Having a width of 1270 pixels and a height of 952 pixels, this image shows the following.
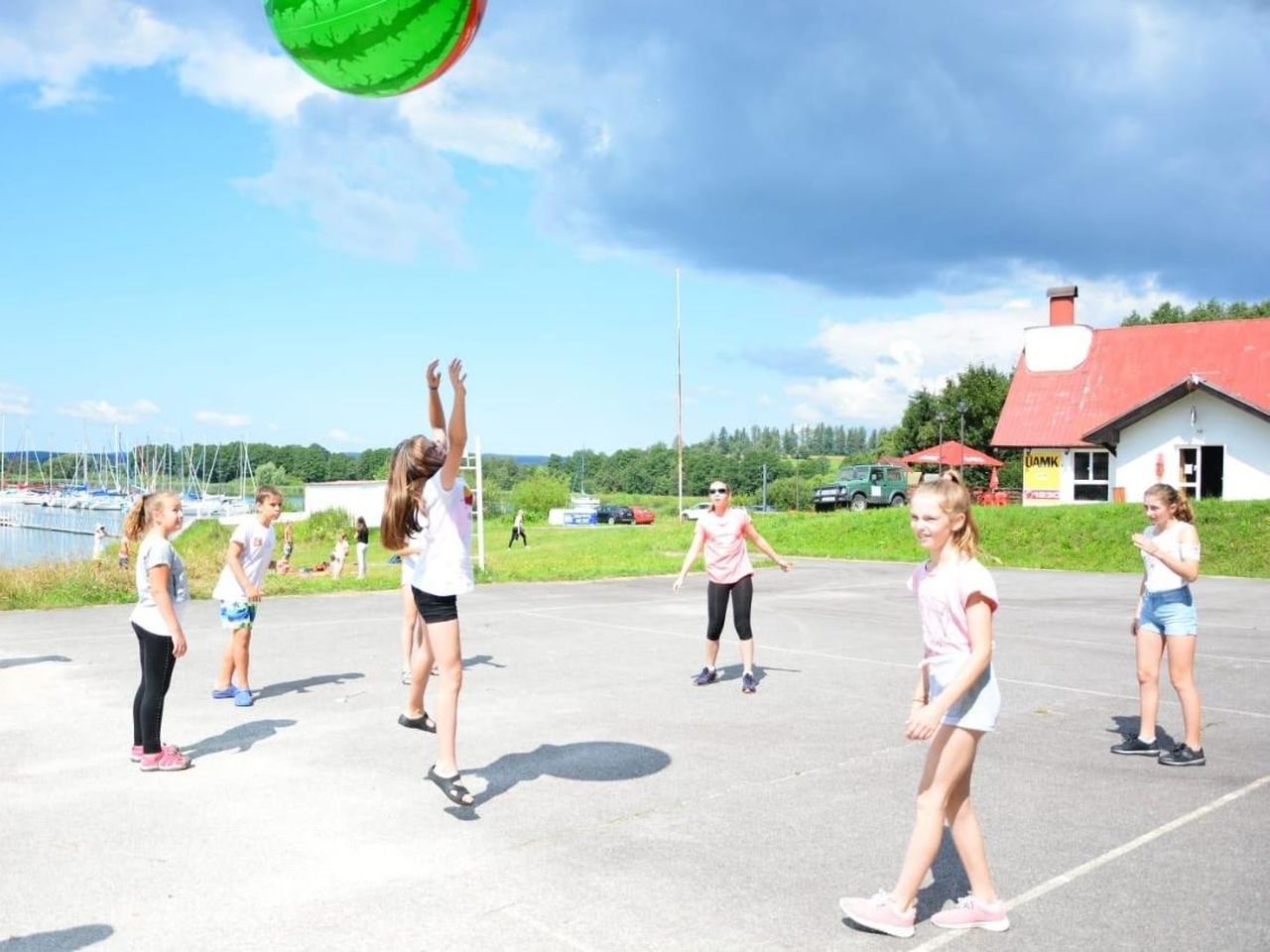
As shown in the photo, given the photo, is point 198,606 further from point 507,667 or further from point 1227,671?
point 1227,671

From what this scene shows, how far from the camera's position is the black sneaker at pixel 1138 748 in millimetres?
6969

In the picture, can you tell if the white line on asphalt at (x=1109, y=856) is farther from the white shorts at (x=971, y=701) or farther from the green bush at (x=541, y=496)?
the green bush at (x=541, y=496)

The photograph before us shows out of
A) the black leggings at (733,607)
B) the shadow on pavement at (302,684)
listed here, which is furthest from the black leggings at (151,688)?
the black leggings at (733,607)

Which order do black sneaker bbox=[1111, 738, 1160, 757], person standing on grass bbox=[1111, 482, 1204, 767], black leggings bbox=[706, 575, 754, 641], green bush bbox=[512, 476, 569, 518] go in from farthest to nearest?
green bush bbox=[512, 476, 569, 518], black leggings bbox=[706, 575, 754, 641], black sneaker bbox=[1111, 738, 1160, 757], person standing on grass bbox=[1111, 482, 1204, 767]

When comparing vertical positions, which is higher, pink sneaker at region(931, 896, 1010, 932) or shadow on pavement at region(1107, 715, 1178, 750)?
pink sneaker at region(931, 896, 1010, 932)

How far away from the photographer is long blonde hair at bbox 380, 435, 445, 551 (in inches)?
221

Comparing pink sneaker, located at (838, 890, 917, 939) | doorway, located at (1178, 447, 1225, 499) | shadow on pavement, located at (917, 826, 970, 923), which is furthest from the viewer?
doorway, located at (1178, 447, 1225, 499)

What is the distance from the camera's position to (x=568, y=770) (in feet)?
21.6

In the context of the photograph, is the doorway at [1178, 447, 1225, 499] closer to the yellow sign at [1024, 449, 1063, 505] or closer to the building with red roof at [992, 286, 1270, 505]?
the building with red roof at [992, 286, 1270, 505]

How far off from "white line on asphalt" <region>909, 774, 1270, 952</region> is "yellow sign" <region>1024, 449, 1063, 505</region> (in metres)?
34.6

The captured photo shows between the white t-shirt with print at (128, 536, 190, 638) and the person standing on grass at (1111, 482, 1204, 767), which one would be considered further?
the person standing on grass at (1111, 482, 1204, 767)

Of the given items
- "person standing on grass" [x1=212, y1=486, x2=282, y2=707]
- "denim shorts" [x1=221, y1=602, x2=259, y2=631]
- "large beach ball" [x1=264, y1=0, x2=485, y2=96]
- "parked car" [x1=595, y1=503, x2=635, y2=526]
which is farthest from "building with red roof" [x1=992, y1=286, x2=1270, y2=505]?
"parked car" [x1=595, y1=503, x2=635, y2=526]

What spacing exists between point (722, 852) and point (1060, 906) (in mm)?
1485

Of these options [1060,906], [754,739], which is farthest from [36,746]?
[1060,906]
